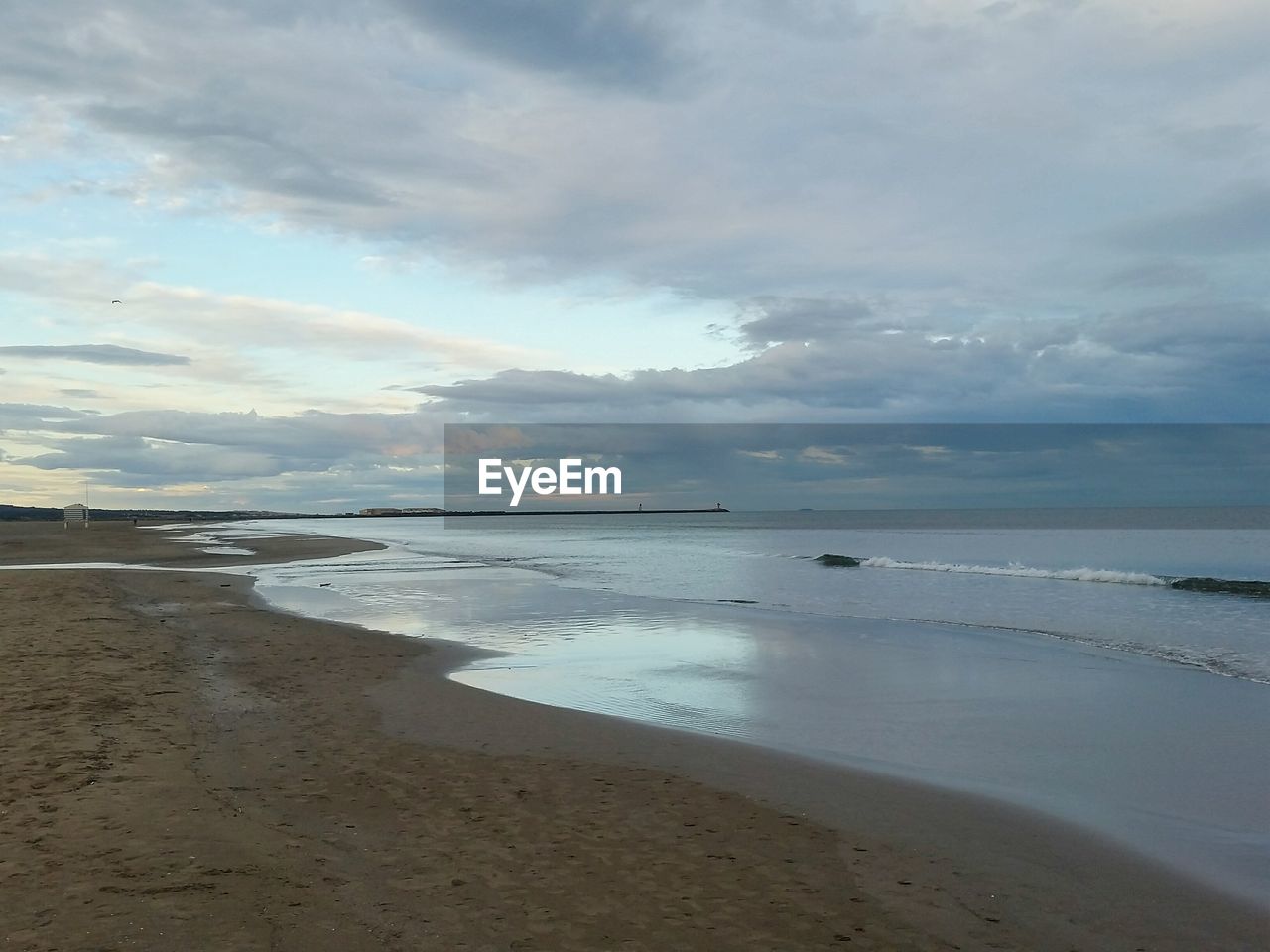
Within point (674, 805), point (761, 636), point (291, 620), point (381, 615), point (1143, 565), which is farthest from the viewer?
point (1143, 565)

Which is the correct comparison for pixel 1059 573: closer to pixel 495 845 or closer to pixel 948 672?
pixel 948 672

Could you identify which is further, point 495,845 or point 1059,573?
point 1059,573

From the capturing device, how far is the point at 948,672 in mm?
15641

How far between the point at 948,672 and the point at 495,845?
10965 millimetres

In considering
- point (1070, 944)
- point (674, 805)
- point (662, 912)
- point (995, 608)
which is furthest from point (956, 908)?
point (995, 608)

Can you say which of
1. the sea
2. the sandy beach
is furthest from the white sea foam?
the sandy beach

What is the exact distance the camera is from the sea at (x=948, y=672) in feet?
29.5

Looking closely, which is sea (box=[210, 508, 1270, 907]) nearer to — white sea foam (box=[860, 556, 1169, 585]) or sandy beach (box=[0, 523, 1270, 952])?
white sea foam (box=[860, 556, 1169, 585])

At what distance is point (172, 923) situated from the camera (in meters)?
5.39

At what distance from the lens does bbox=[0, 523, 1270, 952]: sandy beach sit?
553cm

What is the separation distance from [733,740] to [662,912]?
514 centimetres

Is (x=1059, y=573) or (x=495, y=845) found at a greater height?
(x=495, y=845)

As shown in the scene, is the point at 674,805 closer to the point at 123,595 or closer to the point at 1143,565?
the point at 123,595

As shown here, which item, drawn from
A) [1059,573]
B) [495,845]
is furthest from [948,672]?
[1059,573]
